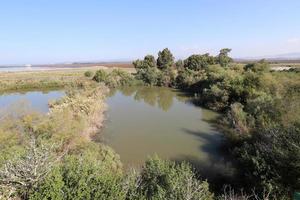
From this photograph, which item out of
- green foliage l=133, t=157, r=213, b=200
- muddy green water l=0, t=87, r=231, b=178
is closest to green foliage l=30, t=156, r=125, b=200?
green foliage l=133, t=157, r=213, b=200

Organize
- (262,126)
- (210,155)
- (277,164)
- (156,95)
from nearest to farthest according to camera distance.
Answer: (277,164), (262,126), (210,155), (156,95)

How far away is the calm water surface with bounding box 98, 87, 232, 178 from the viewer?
632 inches

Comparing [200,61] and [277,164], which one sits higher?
[200,61]

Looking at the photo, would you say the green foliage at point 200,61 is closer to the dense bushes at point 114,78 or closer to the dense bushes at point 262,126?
the dense bushes at point 262,126

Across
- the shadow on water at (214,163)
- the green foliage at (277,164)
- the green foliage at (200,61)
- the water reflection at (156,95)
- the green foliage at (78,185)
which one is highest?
the green foliage at (200,61)

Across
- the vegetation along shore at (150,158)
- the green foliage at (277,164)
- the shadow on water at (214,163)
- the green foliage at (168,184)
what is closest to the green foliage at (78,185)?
the vegetation along shore at (150,158)

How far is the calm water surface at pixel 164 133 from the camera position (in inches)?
632

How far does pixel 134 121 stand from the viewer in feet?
80.0

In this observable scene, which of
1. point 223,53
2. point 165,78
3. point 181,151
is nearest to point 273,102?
point 181,151

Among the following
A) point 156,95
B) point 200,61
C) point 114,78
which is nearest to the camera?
point 156,95

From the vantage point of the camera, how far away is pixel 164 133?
20.8 meters

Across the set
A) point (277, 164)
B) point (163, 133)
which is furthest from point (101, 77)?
point (277, 164)

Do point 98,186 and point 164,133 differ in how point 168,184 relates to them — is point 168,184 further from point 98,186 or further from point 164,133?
point 164,133

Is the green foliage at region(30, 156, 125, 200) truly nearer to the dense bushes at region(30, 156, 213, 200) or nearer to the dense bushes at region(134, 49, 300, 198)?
the dense bushes at region(30, 156, 213, 200)
